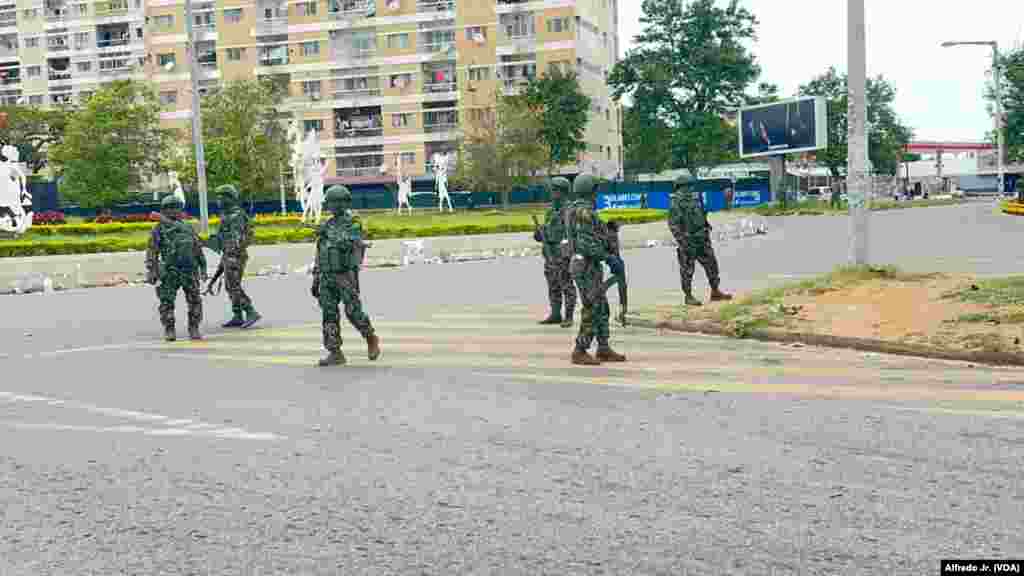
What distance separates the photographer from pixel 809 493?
18.3 feet

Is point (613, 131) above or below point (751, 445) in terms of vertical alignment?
above

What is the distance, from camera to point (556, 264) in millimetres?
14258

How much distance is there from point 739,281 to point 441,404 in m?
11.6

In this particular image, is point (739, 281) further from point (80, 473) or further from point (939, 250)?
point (80, 473)

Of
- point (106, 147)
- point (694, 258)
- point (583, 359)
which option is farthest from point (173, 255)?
point (106, 147)

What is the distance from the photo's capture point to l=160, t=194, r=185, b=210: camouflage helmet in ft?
45.7

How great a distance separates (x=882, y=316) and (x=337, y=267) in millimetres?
5956

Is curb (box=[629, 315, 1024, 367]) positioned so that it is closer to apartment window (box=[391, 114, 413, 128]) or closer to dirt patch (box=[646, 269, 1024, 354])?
dirt patch (box=[646, 269, 1024, 354])

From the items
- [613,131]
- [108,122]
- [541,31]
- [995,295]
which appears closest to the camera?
[995,295]

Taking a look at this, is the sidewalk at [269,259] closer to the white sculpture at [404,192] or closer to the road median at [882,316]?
the road median at [882,316]

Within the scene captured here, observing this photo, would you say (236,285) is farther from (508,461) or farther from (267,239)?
(267,239)

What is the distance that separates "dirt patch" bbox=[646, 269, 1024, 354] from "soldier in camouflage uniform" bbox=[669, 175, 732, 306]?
0.76 metres

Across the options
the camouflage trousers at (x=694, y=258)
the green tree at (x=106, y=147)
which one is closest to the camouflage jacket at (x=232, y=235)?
the camouflage trousers at (x=694, y=258)

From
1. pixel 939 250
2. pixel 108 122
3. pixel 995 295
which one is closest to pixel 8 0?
pixel 108 122
